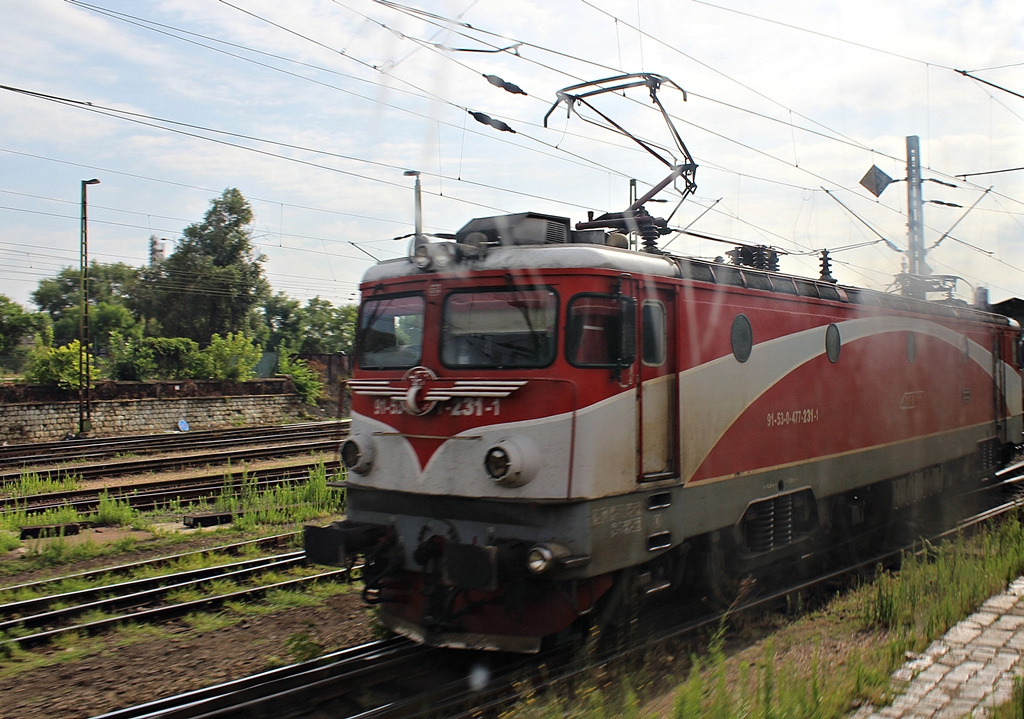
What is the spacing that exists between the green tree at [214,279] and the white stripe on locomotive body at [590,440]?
43293 millimetres

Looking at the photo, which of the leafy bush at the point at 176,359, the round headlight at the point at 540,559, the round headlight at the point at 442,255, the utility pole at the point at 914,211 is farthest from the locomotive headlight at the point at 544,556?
the leafy bush at the point at 176,359

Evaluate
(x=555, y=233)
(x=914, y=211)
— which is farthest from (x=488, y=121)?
(x=914, y=211)

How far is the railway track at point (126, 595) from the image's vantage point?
296 inches

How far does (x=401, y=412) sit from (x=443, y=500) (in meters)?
0.86

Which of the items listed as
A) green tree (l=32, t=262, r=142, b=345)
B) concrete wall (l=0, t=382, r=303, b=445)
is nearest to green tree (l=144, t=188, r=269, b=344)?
green tree (l=32, t=262, r=142, b=345)

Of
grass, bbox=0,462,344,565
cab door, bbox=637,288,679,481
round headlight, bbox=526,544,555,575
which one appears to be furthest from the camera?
grass, bbox=0,462,344,565

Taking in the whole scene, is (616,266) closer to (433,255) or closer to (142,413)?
(433,255)

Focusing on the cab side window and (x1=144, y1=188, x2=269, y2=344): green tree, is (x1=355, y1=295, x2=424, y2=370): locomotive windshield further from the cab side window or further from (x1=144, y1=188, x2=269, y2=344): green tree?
(x1=144, y1=188, x2=269, y2=344): green tree

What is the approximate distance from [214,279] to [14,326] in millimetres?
18942

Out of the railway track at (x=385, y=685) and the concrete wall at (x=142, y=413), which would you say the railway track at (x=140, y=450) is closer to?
the concrete wall at (x=142, y=413)

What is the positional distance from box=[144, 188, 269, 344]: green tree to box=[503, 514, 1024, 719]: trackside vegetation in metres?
44.5

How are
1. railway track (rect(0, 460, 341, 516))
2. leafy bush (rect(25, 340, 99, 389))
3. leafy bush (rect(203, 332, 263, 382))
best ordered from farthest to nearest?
leafy bush (rect(203, 332, 263, 382)), leafy bush (rect(25, 340, 99, 389)), railway track (rect(0, 460, 341, 516))

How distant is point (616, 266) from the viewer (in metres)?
6.52

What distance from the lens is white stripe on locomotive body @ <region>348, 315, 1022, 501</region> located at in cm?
616
